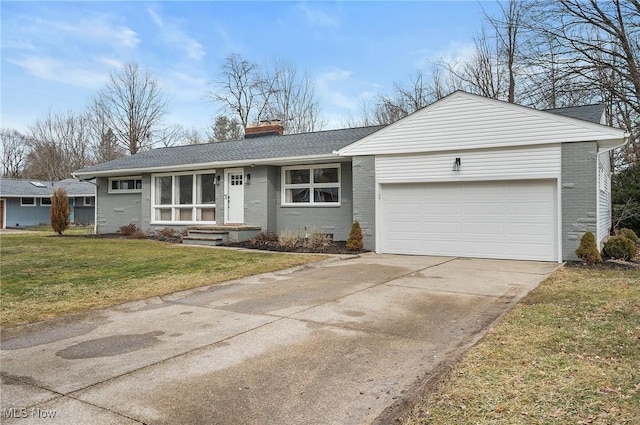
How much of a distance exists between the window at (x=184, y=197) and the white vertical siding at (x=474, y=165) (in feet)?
23.6

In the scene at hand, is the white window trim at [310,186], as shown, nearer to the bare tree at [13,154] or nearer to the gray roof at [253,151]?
the gray roof at [253,151]

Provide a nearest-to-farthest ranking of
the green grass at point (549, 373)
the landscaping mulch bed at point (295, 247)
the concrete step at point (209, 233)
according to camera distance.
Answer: the green grass at point (549, 373) < the landscaping mulch bed at point (295, 247) < the concrete step at point (209, 233)

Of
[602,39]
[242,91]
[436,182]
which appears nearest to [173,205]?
[436,182]

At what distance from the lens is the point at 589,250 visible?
953cm

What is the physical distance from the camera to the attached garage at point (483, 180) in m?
9.93

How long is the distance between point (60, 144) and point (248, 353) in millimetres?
45094

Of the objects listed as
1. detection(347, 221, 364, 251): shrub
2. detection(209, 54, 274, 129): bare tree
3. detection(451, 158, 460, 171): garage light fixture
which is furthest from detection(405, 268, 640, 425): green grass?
detection(209, 54, 274, 129): bare tree

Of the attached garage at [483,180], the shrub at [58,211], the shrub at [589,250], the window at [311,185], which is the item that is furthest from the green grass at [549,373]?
the shrub at [58,211]

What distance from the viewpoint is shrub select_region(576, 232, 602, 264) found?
31.2ft

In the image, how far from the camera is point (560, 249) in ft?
33.1

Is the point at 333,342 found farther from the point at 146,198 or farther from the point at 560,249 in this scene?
the point at 146,198

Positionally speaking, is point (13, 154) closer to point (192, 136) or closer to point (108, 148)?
point (108, 148)

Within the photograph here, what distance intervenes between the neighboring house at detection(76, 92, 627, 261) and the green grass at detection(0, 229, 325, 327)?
9.73ft

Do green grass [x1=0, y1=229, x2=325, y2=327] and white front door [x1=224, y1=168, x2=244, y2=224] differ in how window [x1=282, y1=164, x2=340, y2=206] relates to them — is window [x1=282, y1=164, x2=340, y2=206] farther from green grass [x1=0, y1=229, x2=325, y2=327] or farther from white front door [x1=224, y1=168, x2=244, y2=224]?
green grass [x1=0, y1=229, x2=325, y2=327]
